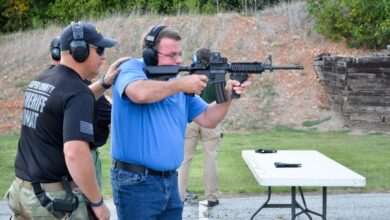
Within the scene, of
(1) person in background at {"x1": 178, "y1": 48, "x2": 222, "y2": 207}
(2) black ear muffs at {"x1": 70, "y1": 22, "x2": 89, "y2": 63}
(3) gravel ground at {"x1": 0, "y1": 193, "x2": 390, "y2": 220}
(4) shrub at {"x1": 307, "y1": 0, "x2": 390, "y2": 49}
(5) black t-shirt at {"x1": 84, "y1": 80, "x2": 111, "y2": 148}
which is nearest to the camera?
(2) black ear muffs at {"x1": 70, "y1": 22, "x2": 89, "y2": 63}

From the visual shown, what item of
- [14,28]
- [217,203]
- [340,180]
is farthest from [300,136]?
[14,28]

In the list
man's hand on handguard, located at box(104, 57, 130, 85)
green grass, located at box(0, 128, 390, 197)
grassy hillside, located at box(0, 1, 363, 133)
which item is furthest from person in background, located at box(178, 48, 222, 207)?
grassy hillside, located at box(0, 1, 363, 133)

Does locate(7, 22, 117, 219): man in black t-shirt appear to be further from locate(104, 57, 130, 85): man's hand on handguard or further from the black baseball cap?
locate(104, 57, 130, 85): man's hand on handguard

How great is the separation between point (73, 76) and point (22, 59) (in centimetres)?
2437

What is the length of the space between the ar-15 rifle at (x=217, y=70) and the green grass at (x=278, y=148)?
5.53 meters

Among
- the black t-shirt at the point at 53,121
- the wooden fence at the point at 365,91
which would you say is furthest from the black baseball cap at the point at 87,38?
the wooden fence at the point at 365,91

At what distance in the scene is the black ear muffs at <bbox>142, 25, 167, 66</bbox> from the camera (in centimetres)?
488

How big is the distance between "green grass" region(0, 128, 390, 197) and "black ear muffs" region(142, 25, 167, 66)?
19.1ft

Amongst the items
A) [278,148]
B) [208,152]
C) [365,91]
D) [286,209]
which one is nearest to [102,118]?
[208,152]

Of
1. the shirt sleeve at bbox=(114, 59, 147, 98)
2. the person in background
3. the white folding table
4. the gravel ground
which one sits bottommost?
the gravel ground

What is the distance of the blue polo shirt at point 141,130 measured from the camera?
4.74 m

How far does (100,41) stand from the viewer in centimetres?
458

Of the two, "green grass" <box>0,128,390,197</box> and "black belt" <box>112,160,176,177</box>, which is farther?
"green grass" <box>0,128,390,197</box>

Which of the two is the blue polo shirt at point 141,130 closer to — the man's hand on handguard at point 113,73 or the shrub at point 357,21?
the man's hand on handguard at point 113,73
